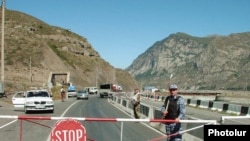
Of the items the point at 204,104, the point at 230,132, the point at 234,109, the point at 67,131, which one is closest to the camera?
the point at 230,132

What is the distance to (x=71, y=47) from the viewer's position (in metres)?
179

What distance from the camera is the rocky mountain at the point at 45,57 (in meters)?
116

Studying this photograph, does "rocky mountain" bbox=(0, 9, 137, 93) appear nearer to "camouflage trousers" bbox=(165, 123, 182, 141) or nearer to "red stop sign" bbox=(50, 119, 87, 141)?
"camouflage trousers" bbox=(165, 123, 182, 141)

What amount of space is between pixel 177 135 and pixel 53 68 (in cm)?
12600

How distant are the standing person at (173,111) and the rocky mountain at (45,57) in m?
71.5

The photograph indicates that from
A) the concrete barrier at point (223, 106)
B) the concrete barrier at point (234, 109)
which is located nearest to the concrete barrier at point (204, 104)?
the concrete barrier at point (223, 106)

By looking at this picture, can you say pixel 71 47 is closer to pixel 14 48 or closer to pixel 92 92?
pixel 14 48

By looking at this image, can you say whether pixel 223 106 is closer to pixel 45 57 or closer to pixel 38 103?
pixel 38 103

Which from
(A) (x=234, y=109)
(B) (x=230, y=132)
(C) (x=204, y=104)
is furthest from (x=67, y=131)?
(C) (x=204, y=104)

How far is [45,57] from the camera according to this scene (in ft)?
438

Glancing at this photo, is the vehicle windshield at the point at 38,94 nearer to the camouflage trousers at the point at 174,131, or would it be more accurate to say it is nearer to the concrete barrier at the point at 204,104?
the concrete barrier at the point at 204,104

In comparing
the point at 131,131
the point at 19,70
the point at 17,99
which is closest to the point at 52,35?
the point at 19,70

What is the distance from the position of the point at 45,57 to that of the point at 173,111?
12474 cm

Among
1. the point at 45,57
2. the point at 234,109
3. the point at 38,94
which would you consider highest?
the point at 45,57
